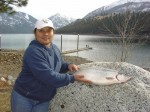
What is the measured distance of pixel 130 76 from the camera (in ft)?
14.5

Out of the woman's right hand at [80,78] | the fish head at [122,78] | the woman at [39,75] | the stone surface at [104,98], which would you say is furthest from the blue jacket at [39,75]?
the fish head at [122,78]

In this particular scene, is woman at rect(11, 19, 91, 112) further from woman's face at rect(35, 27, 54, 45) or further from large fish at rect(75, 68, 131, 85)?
large fish at rect(75, 68, 131, 85)

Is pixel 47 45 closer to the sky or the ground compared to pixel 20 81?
closer to the sky

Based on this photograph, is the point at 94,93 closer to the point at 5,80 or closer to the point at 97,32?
the point at 5,80

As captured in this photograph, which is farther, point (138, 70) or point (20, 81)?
point (138, 70)

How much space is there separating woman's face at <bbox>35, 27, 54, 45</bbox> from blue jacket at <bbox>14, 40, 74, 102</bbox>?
5cm

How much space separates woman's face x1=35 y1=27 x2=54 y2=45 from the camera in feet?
12.1

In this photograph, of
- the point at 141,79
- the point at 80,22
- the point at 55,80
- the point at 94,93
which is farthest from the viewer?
the point at 80,22

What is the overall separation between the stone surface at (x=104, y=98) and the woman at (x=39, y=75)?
392mm

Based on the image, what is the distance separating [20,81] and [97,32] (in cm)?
13856

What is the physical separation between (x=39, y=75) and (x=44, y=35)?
44 cm

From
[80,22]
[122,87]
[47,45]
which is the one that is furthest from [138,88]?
[80,22]

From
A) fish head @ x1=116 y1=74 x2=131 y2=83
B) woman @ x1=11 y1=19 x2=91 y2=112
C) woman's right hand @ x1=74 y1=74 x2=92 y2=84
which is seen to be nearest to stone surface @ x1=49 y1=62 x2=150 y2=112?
fish head @ x1=116 y1=74 x2=131 y2=83

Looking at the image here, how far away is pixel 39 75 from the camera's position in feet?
11.8
